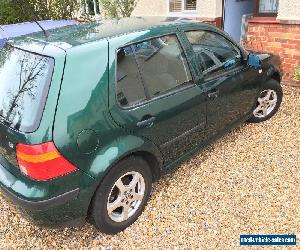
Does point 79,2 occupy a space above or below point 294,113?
above

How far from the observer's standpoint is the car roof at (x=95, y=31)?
2748 mm

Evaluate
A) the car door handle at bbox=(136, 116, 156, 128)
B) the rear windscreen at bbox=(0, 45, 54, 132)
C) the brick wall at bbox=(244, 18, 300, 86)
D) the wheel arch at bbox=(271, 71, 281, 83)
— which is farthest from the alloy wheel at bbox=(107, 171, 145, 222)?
the brick wall at bbox=(244, 18, 300, 86)

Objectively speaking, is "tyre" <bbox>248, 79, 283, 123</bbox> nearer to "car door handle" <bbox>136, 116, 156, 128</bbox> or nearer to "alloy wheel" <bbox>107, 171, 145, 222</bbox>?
"car door handle" <bbox>136, 116, 156, 128</bbox>

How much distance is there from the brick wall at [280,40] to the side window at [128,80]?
13.6 feet

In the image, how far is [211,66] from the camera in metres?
3.64

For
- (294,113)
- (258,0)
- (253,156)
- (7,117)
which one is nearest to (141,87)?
(7,117)

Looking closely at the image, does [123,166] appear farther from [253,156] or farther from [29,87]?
[253,156]

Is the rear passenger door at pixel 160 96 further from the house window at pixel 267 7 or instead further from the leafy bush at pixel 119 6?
the leafy bush at pixel 119 6

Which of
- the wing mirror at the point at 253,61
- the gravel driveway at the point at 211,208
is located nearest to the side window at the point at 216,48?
the wing mirror at the point at 253,61

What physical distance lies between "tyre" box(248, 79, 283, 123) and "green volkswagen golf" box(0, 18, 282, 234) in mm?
1316

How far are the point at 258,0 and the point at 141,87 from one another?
6126mm

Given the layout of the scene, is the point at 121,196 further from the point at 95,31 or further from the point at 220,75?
the point at 220,75

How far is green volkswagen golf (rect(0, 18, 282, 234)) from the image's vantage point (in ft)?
8.01

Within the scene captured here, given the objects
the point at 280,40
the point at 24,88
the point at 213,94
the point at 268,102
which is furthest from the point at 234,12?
the point at 24,88
